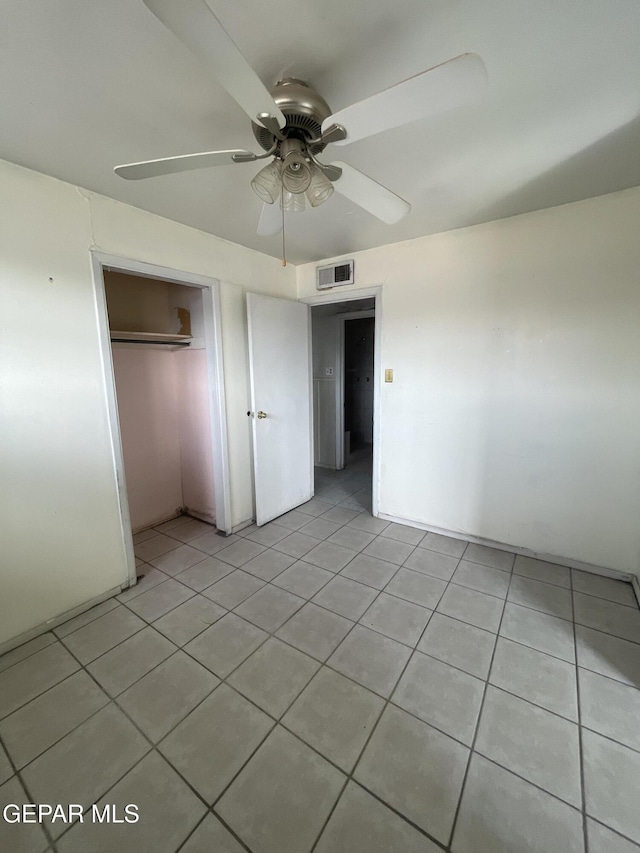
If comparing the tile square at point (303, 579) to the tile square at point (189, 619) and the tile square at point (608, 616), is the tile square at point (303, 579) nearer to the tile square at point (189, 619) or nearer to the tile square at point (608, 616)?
the tile square at point (189, 619)

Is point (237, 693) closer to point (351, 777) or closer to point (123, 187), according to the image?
point (351, 777)

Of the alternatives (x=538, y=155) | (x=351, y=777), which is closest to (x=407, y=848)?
(x=351, y=777)

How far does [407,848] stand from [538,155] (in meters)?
2.64

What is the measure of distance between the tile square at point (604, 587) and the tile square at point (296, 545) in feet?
5.70

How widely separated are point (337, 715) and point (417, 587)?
96cm

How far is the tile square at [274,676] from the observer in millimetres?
1422

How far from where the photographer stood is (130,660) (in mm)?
1628

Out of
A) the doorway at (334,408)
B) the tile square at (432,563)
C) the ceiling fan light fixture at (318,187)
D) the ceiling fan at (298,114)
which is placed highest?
the ceiling fan at (298,114)

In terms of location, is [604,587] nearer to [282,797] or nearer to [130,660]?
[282,797]

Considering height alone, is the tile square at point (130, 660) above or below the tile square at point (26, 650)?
above

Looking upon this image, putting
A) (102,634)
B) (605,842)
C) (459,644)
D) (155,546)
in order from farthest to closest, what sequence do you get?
1. (155,546)
2. (102,634)
3. (459,644)
4. (605,842)

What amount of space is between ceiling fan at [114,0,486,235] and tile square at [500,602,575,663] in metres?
2.11

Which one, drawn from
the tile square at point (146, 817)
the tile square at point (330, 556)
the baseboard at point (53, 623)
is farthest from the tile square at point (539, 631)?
the baseboard at point (53, 623)

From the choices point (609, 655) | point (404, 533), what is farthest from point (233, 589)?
point (609, 655)
